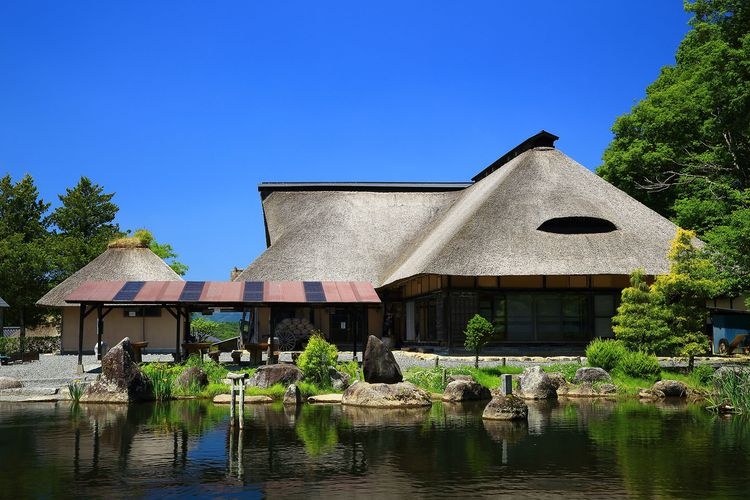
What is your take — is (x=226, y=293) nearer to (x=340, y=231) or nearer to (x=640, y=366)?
(x=340, y=231)

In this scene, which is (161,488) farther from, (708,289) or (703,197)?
(703,197)

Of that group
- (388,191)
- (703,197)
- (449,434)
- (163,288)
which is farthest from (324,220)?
(449,434)

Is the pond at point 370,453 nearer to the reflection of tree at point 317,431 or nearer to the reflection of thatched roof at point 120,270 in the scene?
the reflection of tree at point 317,431

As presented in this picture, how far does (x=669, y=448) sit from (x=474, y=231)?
59.7 ft

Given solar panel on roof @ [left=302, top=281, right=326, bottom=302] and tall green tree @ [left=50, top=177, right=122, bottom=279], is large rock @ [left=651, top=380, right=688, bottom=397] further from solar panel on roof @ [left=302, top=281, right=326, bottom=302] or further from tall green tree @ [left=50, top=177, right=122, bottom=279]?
tall green tree @ [left=50, top=177, right=122, bottom=279]

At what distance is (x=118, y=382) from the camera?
20344 millimetres

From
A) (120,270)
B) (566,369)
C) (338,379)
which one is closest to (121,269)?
(120,270)

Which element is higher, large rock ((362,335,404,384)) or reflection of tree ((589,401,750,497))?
large rock ((362,335,404,384))

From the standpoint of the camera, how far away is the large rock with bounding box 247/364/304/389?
22016mm

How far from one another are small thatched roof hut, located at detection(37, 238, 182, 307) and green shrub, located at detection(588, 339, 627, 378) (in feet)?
69.6

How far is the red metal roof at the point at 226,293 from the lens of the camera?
2511cm

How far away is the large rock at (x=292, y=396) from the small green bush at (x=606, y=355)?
991 centimetres

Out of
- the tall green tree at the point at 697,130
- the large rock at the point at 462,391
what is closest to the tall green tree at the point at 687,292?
the tall green tree at the point at 697,130

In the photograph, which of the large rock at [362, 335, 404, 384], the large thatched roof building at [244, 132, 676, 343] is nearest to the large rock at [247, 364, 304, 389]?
the large rock at [362, 335, 404, 384]
